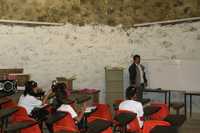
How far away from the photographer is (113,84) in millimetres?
11000

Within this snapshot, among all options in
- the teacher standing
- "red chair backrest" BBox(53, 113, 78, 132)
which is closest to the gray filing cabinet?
the teacher standing

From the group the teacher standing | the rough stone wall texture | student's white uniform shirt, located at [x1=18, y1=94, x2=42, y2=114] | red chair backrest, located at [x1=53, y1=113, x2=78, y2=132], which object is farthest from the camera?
the rough stone wall texture

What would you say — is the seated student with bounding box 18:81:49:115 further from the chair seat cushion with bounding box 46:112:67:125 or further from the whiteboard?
the whiteboard

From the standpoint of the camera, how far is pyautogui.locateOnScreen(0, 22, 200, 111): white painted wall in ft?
37.8

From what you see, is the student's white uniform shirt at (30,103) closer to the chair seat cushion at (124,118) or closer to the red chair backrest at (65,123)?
the red chair backrest at (65,123)

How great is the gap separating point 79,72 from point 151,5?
2727 mm

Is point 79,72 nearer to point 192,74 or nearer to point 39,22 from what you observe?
point 39,22

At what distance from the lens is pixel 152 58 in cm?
1121

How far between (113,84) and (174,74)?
1687mm

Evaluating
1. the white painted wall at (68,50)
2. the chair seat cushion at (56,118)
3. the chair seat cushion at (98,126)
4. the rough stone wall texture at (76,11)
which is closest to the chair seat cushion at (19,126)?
the chair seat cushion at (56,118)

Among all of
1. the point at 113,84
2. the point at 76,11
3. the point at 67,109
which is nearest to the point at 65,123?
the point at 67,109

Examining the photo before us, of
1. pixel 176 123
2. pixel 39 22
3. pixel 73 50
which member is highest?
pixel 39 22

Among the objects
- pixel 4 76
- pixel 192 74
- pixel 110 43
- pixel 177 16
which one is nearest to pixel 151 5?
pixel 177 16

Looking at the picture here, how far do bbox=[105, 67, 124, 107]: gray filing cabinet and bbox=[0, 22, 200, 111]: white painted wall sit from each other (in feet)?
1.88
